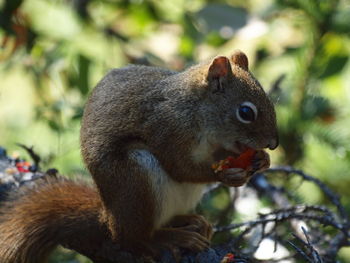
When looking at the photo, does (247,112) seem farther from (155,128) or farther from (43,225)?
(43,225)

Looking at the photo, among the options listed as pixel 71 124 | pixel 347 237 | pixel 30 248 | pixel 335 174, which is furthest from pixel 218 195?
pixel 30 248

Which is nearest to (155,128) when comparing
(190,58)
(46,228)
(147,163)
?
(147,163)

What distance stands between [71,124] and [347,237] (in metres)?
1.64

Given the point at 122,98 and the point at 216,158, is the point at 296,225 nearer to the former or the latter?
the point at 216,158

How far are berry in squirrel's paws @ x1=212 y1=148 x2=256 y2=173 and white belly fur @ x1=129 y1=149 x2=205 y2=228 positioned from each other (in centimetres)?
13

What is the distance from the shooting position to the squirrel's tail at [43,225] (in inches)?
89.8

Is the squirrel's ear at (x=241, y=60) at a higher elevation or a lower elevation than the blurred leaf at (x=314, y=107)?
higher

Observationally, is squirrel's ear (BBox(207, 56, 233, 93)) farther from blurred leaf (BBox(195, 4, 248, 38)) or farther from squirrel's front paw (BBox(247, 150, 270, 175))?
blurred leaf (BBox(195, 4, 248, 38))

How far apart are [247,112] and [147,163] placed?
0.44 meters

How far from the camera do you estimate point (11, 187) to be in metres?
2.51

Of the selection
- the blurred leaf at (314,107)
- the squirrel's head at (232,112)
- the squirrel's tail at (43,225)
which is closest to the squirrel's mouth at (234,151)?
the squirrel's head at (232,112)

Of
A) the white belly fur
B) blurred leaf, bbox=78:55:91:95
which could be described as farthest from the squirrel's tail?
blurred leaf, bbox=78:55:91:95

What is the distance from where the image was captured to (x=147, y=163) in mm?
2320

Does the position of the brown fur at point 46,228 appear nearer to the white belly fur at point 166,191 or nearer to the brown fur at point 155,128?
the brown fur at point 155,128
